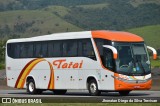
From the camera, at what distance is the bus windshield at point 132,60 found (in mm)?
29703

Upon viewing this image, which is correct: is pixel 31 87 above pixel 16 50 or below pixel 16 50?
below

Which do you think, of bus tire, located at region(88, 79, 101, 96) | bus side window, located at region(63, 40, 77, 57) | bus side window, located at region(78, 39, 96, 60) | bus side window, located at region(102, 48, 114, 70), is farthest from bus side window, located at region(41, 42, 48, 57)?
bus side window, located at region(102, 48, 114, 70)

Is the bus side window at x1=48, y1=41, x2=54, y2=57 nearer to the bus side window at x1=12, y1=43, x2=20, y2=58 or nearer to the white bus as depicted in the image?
the white bus

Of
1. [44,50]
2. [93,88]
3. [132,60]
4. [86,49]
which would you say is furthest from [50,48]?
[132,60]

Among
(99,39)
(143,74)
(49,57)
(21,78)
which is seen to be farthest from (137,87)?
(21,78)

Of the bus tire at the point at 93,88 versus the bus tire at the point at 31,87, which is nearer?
the bus tire at the point at 93,88

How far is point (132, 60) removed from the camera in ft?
98.0

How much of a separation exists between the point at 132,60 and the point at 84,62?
2829 mm

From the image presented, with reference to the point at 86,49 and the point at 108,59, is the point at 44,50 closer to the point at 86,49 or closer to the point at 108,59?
the point at 86,49

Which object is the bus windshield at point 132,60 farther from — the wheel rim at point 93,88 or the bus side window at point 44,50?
the bus side window at point 44,50

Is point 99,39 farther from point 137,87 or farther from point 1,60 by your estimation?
point 1,60

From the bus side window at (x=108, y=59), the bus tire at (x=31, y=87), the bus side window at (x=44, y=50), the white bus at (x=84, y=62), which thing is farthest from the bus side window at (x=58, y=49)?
the bus side window at (x=108, y=59)

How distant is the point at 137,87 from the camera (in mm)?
29859

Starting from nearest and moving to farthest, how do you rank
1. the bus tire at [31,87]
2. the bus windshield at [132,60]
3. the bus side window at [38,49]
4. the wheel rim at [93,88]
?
the bus windshield at [132,60] < the wheel rim at [93,88] < the bus side window at [38,49] < the bus tire at [31,87]
